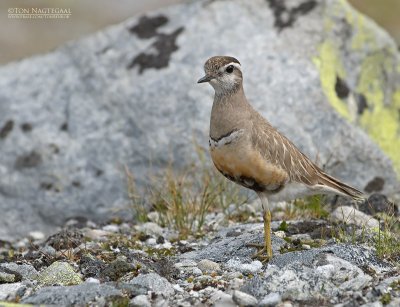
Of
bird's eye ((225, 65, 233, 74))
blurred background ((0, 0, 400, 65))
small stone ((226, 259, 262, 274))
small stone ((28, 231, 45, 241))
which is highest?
blurred background ((0, 0, 400, 65))

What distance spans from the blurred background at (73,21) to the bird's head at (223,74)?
16870 mm

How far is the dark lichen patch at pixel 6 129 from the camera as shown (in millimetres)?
12547

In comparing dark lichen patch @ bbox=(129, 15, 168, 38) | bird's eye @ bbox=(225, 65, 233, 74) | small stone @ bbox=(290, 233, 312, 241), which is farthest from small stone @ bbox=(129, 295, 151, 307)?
dark lichen patch @ bbox=(129, 15, 168, 38)

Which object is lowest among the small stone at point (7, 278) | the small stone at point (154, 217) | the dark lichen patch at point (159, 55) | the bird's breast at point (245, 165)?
the small stone at point (7, 278)

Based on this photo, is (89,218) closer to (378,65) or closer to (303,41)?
(303,41)

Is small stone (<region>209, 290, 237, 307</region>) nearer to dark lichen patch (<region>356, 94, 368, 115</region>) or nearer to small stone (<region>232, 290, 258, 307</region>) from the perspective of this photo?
small stone (<region>232, 290, 258, 307</region>)

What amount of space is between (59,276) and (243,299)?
2.03 m

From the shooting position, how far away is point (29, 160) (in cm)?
1241

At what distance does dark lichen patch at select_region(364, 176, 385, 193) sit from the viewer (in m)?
11.6

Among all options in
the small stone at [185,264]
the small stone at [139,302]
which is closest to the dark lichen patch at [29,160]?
the small stone at [185,264]

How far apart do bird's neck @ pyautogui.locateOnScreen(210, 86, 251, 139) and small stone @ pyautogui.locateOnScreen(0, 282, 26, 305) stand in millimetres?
2749

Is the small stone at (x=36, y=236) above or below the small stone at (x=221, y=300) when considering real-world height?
above

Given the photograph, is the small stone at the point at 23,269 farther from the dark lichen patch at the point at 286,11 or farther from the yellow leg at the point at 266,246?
the dark lichen patch at the point at 286,11

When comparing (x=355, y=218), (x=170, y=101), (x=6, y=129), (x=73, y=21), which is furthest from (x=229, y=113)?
(x=73, y=21)
